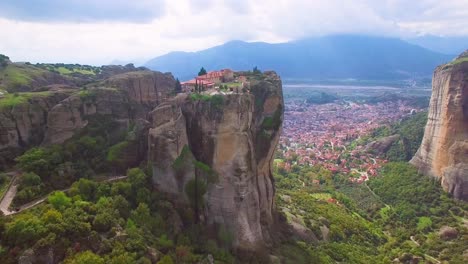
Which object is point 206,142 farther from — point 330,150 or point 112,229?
point 330,150

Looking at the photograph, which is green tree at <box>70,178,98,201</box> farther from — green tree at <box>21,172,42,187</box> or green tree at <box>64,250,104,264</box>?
green tree at <box>64,250,104,264</box>

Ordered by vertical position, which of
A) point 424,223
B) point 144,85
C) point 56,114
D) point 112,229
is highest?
point 144,85

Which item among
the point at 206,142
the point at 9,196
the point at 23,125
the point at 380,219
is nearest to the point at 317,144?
the point at 380,219

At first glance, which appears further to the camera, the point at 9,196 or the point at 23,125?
the point at 23,125

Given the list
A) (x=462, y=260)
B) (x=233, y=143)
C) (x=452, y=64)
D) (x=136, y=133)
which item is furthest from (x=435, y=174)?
(x=136, y=133)

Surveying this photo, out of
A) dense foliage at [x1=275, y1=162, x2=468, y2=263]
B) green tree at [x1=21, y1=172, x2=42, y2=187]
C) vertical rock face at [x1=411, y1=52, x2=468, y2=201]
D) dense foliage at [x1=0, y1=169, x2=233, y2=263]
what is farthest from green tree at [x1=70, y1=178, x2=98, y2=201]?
vertical rock face at [x1=411, y1=52, x2=468, y2=201]

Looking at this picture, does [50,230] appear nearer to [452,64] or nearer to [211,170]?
[211,170]

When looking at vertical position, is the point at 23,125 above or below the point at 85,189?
above
